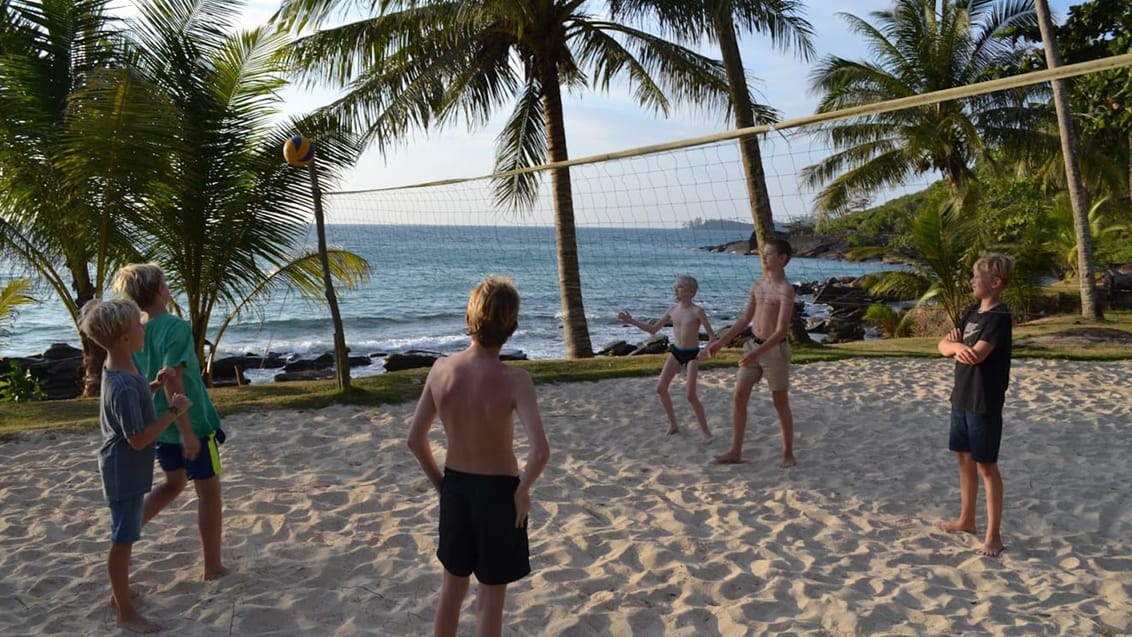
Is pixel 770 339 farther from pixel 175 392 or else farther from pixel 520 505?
pixel 175 392

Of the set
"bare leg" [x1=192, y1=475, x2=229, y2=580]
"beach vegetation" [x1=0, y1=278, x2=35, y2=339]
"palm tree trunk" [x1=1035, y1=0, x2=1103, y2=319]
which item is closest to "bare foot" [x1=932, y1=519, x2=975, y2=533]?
"bare leg" [x1=192, y1=475, x2=229, y2=580]

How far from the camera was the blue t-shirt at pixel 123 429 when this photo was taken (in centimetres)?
262

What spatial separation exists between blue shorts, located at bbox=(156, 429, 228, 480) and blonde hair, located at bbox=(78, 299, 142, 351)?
0.54 metres

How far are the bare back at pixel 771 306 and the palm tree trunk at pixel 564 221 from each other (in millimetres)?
5229

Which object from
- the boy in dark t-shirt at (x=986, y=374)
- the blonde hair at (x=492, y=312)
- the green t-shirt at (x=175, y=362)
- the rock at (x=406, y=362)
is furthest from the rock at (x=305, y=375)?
the blonde hair at (x=492, y=312)

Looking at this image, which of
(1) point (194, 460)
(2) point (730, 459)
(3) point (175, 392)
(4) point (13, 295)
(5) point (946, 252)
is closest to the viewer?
(3) point (175, 392)

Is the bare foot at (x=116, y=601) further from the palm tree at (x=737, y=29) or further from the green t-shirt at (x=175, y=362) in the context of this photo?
the palm tree at (x=737, y=29)

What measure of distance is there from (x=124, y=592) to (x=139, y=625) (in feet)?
0.41

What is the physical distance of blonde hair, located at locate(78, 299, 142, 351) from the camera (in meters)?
2.60

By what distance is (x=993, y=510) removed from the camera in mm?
3529

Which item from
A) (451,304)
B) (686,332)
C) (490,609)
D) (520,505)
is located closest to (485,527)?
(520,505)

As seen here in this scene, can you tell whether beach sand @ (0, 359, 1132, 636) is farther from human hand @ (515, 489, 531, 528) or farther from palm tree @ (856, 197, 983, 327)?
palm tree @ (856, 197, 983, 327)

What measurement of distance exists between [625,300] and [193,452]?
24.5 metres

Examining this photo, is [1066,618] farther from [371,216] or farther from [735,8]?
[735,8]
